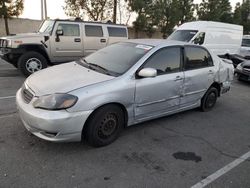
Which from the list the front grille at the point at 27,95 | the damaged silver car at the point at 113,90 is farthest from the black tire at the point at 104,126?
the front grille at the point at 27,95

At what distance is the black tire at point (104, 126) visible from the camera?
3396 millimetres

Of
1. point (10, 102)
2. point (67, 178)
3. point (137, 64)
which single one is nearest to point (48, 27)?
point (10, 102)

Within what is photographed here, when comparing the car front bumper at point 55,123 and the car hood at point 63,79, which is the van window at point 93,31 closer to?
the car hood at point 63,79

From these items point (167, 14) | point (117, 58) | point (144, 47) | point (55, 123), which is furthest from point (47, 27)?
point (167, 14)

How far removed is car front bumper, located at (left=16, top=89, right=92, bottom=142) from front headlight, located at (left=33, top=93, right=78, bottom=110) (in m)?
0.06

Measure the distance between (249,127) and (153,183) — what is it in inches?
113

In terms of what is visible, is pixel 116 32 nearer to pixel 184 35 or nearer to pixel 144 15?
pixel 184 35

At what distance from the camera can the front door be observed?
3.91 m

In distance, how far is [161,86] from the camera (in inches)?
163

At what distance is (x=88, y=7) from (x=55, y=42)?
54.3 feet

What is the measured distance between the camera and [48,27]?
328 inches

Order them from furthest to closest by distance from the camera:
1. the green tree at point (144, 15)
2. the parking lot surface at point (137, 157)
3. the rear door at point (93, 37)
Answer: the green tree at point (144, 15) < the rear door at point (93, 37) < the parking lot surface at point (137, 157)

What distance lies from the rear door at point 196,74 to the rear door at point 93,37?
16.2 ft

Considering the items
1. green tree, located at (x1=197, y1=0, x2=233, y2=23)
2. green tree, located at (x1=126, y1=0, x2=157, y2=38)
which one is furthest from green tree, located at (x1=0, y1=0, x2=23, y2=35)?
green tree, located at (x1=197, y1=0, x2=233, y2=23)
